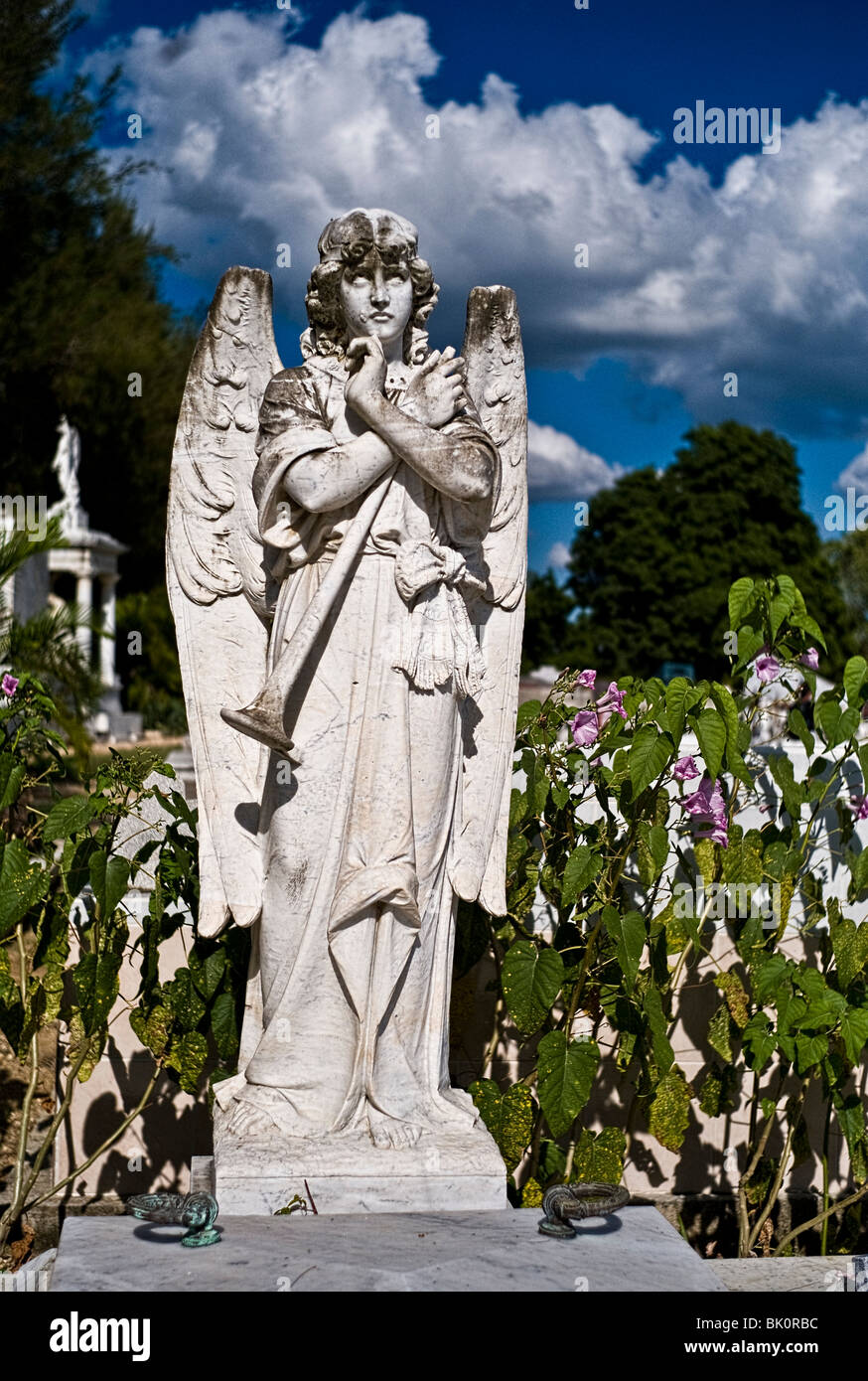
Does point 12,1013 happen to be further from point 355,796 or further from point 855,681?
point 855,681

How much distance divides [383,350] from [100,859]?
6.11ft

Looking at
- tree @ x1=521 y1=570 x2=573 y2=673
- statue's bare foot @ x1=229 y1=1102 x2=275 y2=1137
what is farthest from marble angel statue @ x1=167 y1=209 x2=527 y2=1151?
tree @ x1=521 y1=570 x2=573 y2=673

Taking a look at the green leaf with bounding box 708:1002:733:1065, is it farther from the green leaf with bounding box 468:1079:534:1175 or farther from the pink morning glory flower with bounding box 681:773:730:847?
the green leaf with bounding box 468:1079:534:1175

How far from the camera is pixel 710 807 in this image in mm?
5520

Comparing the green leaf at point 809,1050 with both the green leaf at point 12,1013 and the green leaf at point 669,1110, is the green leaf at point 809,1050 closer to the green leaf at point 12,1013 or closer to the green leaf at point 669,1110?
the green leaf at point 669,1110

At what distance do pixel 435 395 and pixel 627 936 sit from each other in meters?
1.81

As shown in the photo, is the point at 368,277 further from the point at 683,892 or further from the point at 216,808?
the point at 683,892

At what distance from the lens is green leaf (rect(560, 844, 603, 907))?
520 cm

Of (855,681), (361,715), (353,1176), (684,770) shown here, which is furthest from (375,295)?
(353,1176)

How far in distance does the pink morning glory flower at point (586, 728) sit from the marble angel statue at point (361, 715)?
99 cm

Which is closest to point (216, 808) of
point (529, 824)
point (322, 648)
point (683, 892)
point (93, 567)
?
point (322, 648)

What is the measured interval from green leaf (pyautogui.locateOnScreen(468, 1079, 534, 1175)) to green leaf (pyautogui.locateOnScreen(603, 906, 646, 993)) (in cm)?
55

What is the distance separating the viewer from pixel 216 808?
15.3 ft

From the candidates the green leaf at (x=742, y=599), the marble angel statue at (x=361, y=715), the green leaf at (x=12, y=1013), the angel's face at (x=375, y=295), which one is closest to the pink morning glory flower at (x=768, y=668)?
the green leaf at (x=742, y=599)
